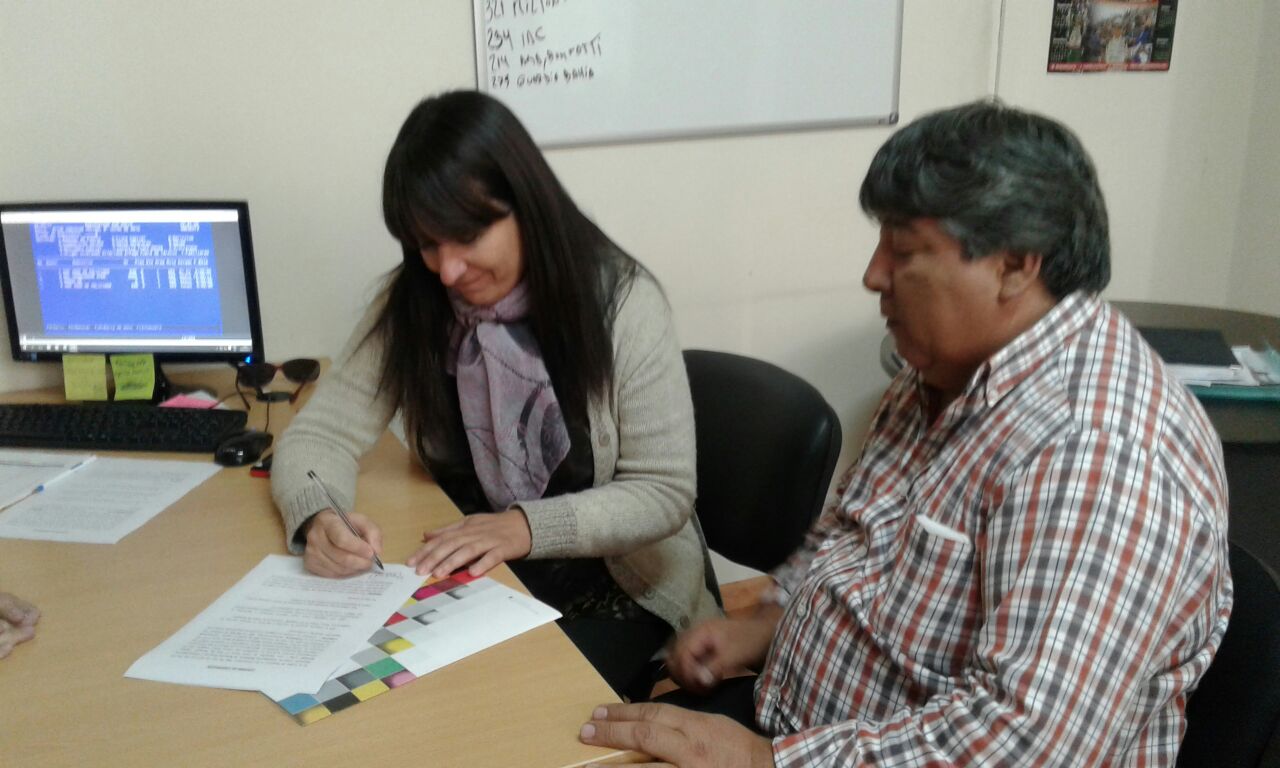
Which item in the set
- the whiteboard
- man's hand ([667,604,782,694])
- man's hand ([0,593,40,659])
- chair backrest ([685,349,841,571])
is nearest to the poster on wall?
the whiteboard

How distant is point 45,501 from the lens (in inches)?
55.6

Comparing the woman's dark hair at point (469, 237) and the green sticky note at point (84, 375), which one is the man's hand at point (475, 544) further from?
the green sticky note at point (84, 375)

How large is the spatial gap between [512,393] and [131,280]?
88 centimetres

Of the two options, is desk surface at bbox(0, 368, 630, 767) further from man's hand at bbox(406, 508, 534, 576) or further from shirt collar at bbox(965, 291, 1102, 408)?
shirt collar at bbox(965, 291, 1102, 408)

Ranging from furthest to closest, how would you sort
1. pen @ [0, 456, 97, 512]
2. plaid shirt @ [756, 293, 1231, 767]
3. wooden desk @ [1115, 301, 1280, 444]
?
wooden desk @ [1115, 301, 1280, 444]
pen @ [0, 456, 97, 512]
plaid shirt @ [756, 293, 1231, 767]

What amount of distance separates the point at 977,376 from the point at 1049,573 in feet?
0.75

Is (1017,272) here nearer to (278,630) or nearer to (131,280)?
(278,630)

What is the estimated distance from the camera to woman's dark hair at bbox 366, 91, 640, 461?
1278 mm

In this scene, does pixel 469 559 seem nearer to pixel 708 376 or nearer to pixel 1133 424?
pixel 708 376

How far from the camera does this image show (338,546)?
120 cm

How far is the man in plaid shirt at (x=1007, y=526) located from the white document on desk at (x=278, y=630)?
32 cm

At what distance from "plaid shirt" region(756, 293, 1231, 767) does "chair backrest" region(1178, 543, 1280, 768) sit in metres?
0.02

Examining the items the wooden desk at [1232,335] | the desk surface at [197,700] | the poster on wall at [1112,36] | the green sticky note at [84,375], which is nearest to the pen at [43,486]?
the desk surface at [197,700]

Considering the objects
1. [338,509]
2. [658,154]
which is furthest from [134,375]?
[658,154]
